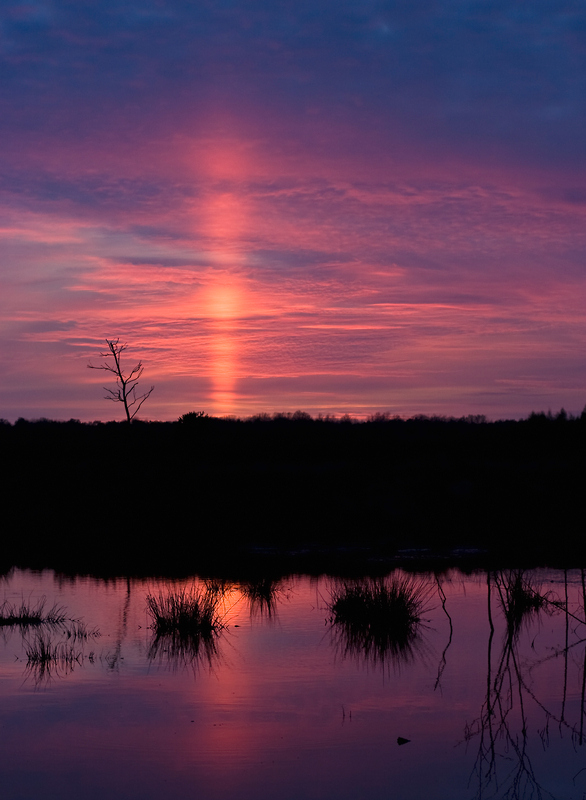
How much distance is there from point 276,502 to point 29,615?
65.7ft

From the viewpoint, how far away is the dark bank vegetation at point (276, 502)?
24.1 m

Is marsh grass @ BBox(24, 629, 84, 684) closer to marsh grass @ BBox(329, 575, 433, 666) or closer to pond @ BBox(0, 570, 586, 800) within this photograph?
pond @ BBox(0, 570, 586, 800)

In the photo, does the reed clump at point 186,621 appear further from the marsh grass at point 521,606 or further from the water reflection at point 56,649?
the marsh grass at point 521,606

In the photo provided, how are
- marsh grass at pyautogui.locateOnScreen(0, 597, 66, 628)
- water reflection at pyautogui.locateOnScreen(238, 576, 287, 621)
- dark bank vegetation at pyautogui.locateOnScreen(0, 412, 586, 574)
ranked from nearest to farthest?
1. marsh grass at pyautogui.locateOnScreen(0, 597, 66, 628)
2. water reflection at pyautogui.locateOnScreen(238, 576, 287, 621)
3. dark bank vegetation at pyautogui.locateOnScreen(0, 412, 586, 574)

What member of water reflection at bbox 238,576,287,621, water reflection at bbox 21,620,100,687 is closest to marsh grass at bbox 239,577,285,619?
water reflection at bbox 238,576,287,621

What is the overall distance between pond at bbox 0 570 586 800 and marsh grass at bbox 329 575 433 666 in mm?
42

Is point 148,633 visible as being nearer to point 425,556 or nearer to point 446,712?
point 446,712

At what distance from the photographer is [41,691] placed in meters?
9.62

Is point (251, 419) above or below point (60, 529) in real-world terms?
above

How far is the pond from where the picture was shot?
705cm

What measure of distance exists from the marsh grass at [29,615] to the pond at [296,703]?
0.19ft

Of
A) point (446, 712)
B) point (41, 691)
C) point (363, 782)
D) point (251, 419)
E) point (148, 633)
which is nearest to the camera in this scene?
point (363, 782)

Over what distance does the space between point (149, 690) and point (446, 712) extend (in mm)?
3184

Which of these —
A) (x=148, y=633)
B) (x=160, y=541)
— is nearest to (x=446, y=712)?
(x=148, y=633)
